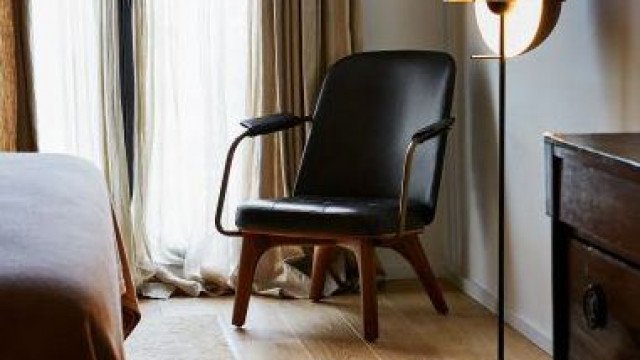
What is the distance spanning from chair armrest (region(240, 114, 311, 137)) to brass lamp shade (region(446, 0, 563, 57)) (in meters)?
0.83

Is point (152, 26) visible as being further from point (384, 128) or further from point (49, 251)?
point (49, 251)

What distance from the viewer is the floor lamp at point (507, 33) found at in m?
2.96

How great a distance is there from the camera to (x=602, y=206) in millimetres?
1809

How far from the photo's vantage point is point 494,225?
A: 4039 mm

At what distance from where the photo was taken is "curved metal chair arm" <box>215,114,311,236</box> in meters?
3.84

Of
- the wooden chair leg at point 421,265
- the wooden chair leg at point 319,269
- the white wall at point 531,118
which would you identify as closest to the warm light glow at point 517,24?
the white wall at point 531,118

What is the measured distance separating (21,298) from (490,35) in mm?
2157

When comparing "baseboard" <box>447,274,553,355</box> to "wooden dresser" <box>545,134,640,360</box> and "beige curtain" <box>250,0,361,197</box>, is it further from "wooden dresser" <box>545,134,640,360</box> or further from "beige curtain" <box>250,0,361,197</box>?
"wooden dresser" <box>545,134,640,360</box>

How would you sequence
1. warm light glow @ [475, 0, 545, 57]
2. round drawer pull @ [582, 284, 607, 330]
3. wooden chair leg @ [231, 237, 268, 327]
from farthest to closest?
wooden chair leg @ [231, 237, 268, 327] < warm light glow @ [475, 0, 545, 57] < round drawer pull @ [582, 284, 607, 330]

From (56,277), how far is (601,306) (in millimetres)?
892

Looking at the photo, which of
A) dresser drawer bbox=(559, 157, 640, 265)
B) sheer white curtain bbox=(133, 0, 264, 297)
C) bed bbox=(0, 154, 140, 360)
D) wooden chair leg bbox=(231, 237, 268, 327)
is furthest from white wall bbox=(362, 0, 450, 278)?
dresser drawer bbox=(559, 157, 640, 265)

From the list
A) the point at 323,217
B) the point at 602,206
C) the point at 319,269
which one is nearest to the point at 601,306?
the point at 602,206

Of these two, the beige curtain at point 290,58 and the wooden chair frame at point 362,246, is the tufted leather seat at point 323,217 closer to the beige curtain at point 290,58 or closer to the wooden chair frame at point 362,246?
the wooden chair frame at point 362,246

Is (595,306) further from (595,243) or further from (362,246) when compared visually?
(362,246)
